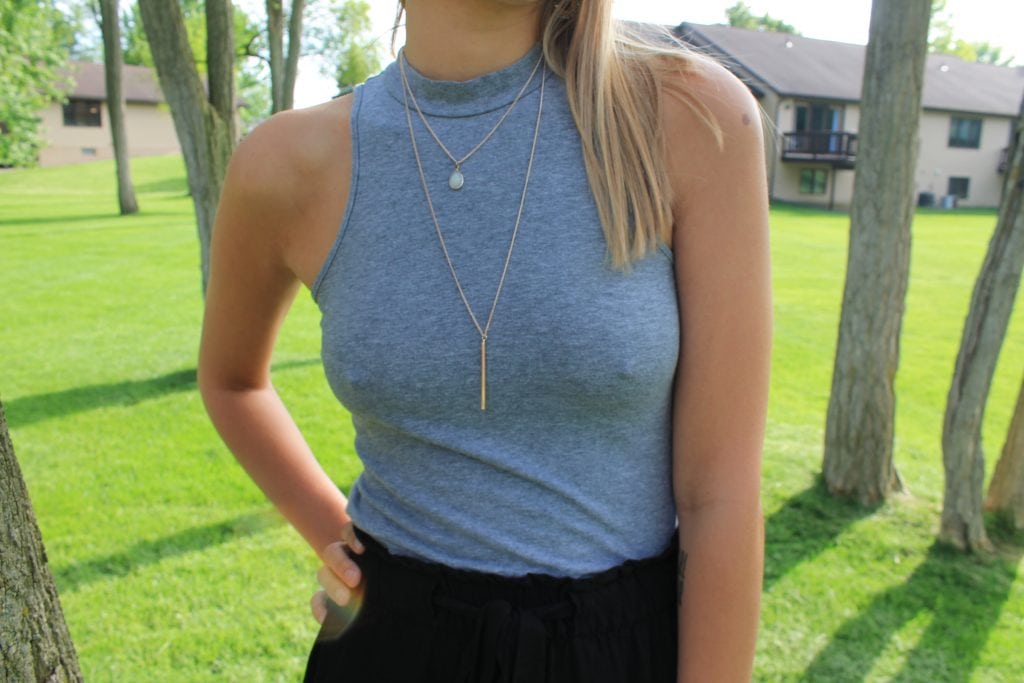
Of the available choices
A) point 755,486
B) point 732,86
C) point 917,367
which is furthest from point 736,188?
point 917,367

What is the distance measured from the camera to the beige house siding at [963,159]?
1499 inches

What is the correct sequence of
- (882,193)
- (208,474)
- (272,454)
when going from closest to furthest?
(272,454), (882,193), (208,474)

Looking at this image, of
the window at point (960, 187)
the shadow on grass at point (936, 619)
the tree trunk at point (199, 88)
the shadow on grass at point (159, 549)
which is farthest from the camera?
the window at point (960, 187)

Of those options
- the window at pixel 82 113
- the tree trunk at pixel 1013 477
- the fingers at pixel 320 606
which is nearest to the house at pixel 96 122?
the window at pixel 82 113

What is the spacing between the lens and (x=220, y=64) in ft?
20.8

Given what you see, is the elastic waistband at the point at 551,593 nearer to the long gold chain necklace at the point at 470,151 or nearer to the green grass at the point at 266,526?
the long gold chain necklace at the point at 470,151

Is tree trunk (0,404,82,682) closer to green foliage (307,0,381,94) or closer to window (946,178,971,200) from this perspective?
green foliage (307,0,381,94)

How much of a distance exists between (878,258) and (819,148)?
33130mm

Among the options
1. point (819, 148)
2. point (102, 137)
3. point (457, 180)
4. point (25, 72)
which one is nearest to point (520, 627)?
point (457, 180)

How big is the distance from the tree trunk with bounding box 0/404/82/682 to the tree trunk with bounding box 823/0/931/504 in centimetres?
436

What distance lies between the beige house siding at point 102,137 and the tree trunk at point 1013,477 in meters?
44.7

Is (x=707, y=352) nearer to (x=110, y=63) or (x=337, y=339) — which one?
(x=337, y=339)

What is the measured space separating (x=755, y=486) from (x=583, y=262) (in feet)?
1.23

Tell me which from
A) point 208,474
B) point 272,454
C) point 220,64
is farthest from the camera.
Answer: point 220,64
